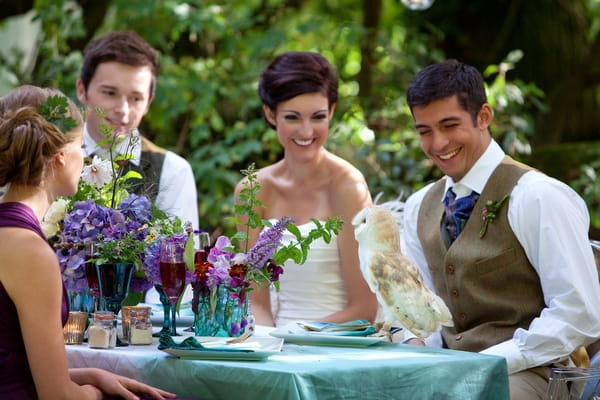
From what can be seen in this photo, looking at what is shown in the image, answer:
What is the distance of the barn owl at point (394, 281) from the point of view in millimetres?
2764

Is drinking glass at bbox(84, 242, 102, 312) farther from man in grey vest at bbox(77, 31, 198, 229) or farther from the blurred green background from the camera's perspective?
the blurred green background

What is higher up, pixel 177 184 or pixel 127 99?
pixel 127 99

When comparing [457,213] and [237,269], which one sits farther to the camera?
[457,213]

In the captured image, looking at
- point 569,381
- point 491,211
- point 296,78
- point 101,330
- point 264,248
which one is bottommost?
point 569,381

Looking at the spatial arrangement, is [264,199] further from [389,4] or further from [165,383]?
[389,4]

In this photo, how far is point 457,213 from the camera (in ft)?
11.5

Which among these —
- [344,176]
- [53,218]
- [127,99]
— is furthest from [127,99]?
[53,218]

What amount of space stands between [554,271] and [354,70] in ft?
20.9

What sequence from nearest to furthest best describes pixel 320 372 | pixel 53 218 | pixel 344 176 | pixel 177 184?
pixel 320 372 < pixel 53 218 < pixel 344 176 < pixel 177 184

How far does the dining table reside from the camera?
228 centimetres

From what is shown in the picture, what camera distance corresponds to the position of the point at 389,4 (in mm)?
10844

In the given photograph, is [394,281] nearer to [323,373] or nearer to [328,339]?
[328,339]

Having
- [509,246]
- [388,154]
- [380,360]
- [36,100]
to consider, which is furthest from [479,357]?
[388,154]

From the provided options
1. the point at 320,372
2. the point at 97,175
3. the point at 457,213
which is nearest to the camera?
the point at 320,372
